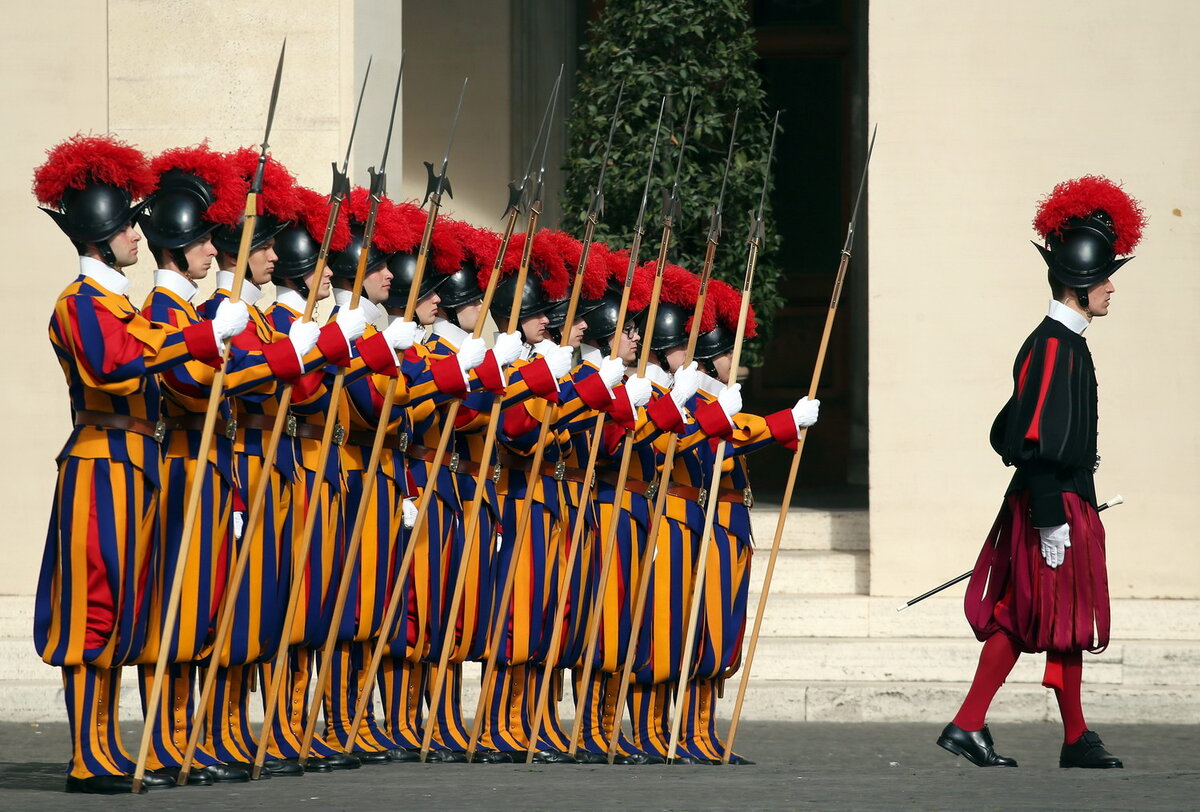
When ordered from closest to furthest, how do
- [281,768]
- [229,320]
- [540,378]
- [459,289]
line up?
1. [229,320]
2. [281,768]
3. [540,378]
4. [459,289]

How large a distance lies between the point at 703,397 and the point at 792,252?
6123mm

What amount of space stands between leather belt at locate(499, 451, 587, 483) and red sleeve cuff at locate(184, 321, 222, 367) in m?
1.78

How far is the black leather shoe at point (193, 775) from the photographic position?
19.9 feet

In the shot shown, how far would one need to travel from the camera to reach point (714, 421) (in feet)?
23.7

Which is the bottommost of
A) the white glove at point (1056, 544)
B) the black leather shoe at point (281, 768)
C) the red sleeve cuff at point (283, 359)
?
the black leather shoe at point (281, 768)

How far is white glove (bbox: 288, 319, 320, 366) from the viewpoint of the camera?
6.07 metres

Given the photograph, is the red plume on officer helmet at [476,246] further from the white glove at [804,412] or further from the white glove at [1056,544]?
the white glove at [1056,544]

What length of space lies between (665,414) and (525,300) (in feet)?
2.47

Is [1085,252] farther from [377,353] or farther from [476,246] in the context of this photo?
[377,353]

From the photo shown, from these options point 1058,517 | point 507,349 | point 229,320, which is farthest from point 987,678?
point 229,320

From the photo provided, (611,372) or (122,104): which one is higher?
(122,104)

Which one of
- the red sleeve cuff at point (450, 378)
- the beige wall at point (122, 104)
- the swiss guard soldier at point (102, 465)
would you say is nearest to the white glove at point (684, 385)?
the red sleeve cuff at point (450, 378)

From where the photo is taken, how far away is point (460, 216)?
40.4ft

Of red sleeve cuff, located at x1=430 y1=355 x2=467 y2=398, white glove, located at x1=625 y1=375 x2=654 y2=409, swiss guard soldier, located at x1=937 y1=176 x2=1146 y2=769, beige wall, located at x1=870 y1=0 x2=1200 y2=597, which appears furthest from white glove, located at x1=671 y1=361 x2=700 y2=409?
beige wall, located at x1=870 y1=0 x2=1200 y2=597
